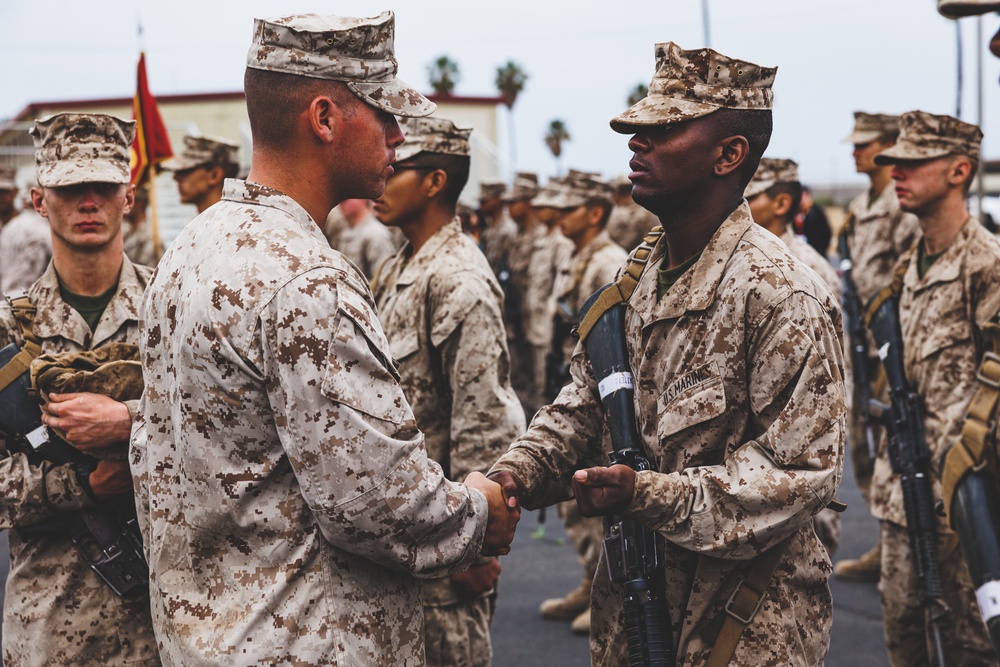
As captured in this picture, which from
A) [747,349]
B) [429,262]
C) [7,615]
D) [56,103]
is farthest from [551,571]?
[56,103]

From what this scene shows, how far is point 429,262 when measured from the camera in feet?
14.4

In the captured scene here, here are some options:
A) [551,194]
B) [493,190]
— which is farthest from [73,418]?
[493,190]

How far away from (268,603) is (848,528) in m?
7.39

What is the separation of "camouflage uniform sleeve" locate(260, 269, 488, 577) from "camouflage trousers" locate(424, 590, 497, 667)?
1826mm

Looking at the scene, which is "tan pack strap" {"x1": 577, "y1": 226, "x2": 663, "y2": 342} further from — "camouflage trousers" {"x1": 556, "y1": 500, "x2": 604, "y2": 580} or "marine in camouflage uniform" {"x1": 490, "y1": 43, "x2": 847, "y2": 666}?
"camouflage trousers" {"x1": 556, "y1": 500, "x2": 604, "y2": 580}

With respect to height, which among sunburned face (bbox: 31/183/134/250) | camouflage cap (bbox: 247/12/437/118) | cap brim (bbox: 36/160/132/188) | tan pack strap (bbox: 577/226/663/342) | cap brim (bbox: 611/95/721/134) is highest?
camouflage cap (bbox: 247/12/437/118)

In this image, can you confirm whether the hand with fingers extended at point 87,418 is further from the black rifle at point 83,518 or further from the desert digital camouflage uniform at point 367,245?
the desert digital camouflage uniform at point 367,245

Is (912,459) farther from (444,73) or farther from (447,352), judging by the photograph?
(444,73)

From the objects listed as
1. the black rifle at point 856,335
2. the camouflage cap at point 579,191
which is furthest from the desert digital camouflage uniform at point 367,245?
the black rifle at point 856,335

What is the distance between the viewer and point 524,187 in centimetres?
Result: 1516

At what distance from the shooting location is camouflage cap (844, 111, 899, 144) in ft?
25.9

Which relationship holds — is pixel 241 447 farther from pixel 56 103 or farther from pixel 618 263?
pixel 56 103

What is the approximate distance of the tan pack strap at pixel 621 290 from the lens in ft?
10.0

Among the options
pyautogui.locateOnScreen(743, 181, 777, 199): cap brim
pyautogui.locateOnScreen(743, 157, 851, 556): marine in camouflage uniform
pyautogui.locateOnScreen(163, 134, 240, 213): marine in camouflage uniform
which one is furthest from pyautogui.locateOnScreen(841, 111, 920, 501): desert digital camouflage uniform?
pyautogui.locateOnScreen(163, 134, 240, 213): marine in camouflage uniform
